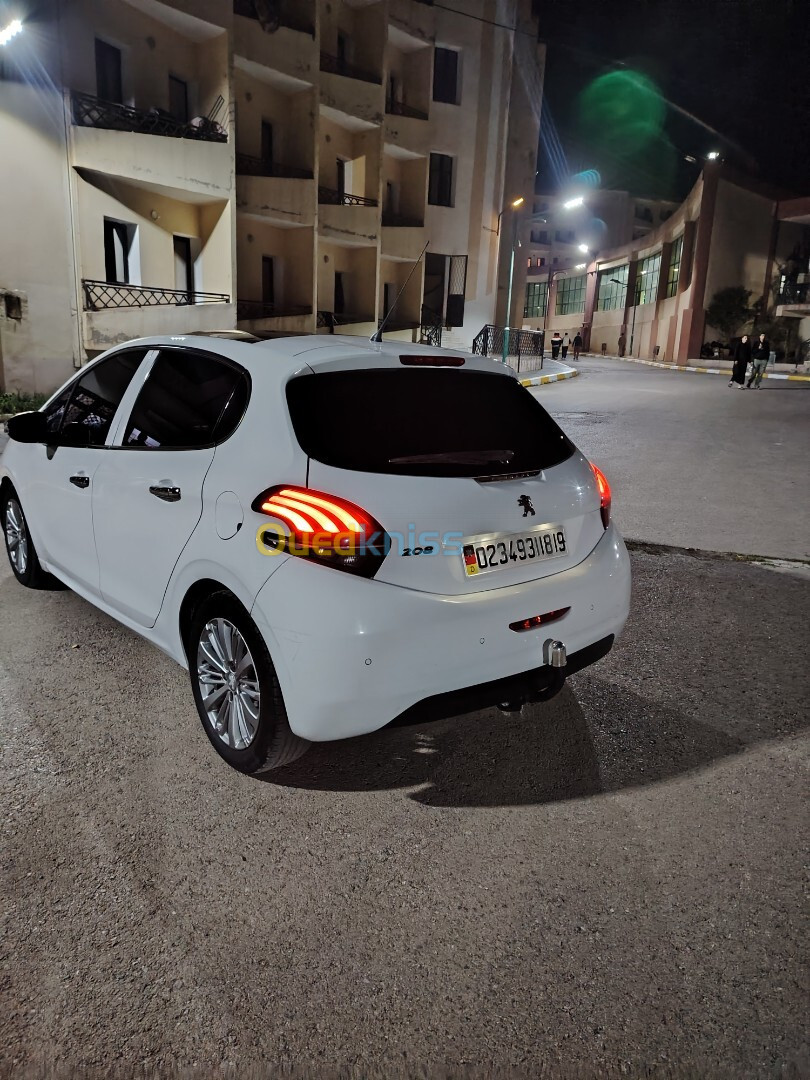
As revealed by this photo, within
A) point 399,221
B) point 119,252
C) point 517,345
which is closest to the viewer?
point 119,252

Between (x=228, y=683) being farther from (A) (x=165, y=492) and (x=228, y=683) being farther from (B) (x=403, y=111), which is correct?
(B) (x=403, y=111)

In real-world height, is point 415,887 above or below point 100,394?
below

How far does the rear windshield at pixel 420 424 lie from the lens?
110 inches

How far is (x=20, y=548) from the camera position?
5.20 meters

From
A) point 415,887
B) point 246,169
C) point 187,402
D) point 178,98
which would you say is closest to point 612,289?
point 246,169

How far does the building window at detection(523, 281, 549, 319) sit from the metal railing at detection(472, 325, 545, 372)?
49.5 metres

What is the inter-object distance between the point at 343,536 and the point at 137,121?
763 inches

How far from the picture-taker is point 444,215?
31.6 metres

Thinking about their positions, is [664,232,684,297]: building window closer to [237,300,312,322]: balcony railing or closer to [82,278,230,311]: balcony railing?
[237,300,312,322]: balcony railing

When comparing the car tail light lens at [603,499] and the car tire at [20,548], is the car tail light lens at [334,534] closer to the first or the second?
the car tail light lens at [603,499]

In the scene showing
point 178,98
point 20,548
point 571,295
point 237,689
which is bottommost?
point 20,548

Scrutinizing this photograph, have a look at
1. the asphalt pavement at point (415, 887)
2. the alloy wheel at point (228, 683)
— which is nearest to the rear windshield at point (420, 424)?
the alloy wheel at point (228, 683)

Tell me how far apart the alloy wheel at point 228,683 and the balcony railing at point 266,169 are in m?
22.6

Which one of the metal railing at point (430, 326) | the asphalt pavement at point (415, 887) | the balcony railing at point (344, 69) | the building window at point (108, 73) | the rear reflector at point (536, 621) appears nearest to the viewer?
the asphalt pavement at point (415, 887)
